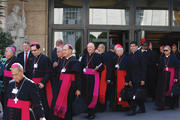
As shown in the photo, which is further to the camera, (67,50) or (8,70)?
(8,70)

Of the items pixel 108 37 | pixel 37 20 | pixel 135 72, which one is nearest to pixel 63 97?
pixel 135 72

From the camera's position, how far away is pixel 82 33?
13352 mm

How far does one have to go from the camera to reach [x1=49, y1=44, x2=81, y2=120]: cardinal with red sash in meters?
6.01

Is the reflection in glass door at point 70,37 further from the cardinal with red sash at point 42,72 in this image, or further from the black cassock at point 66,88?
the black cassock at point 66,88

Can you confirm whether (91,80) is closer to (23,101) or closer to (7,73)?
(7,73)

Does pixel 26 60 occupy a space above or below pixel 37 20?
below

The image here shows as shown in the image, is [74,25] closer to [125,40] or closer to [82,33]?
[82,33]

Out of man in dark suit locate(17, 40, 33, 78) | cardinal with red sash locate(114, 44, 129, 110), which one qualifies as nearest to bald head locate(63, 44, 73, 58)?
man in dark suit locate(17, 40, 33, 78)

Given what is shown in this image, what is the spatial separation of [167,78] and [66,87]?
3636 mm

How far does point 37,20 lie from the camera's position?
12820 mm

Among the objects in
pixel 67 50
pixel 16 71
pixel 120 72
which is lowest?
pixel 120 72

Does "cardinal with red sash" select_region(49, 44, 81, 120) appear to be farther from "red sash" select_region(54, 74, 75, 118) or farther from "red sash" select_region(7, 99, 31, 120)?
"red sash" select_region(7, 99, 31, 120)

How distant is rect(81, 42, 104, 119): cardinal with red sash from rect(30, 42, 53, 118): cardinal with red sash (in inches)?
46.8

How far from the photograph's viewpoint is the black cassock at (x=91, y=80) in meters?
7.27
